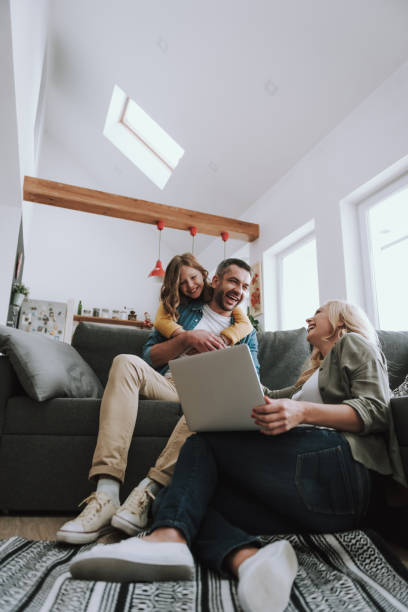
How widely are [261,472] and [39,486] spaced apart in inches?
38.0

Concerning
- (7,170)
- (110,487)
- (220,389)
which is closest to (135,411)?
(110,487)

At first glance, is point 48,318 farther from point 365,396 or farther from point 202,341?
point 365,396

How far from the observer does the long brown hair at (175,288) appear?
201cm

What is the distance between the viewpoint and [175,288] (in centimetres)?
202

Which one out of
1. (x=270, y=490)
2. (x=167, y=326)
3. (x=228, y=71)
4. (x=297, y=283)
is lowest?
(x=270, y=490)

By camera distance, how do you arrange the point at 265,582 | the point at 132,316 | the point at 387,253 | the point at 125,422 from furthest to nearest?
1. the point at 132,316
2. the point at 387,253
3. the point at 125,422
4. the point at 265,582

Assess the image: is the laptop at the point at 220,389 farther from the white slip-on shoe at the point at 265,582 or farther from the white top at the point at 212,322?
the white top at the point at 212,322

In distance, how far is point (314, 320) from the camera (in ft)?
4.97

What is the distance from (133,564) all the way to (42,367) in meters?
1.07

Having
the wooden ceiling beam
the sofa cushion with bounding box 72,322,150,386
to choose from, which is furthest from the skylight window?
the sofa cushion with bounding box 72,322,150,386

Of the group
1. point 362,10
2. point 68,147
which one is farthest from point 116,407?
point 68,147

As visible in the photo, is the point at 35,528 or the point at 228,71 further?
the point at 228,71

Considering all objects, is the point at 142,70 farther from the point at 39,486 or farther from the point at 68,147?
the point at 39,486

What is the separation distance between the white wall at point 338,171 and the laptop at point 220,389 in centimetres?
246
